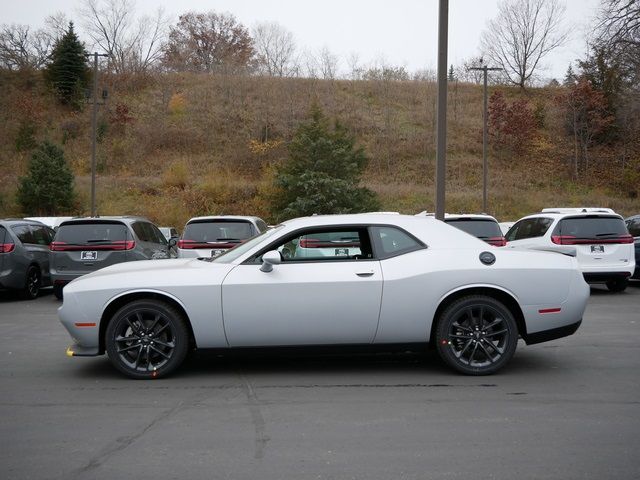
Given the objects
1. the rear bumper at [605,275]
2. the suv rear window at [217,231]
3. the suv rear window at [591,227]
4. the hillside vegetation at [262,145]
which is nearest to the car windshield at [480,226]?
the suv rear window at [591,227]

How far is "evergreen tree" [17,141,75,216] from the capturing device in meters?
36.9

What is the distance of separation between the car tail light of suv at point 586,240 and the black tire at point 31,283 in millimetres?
10806

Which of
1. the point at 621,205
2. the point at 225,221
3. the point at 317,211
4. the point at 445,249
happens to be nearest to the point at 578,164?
the point at 621,205

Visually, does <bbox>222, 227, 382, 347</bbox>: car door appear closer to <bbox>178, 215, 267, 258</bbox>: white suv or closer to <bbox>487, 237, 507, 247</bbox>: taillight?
<bbox>178, 215, 267, 258</bbox>: white suv

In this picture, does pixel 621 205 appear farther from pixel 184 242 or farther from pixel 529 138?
pixel 184 242

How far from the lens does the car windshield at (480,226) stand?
1407 centimetres

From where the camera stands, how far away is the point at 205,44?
6962 cm

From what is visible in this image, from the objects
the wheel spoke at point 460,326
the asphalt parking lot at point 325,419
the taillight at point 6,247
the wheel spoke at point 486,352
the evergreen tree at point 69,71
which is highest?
the evergreen tree at point 69,71

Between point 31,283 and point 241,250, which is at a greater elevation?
point 241,250

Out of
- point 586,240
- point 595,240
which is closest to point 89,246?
point 586,240

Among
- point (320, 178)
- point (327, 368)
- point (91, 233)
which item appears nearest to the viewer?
point (327, 368)

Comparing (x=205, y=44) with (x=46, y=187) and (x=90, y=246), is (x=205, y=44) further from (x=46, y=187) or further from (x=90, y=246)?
(x=90, y=246)

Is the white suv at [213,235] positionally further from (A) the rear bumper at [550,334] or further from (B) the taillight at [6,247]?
(A) the rear bumper at [550,334]

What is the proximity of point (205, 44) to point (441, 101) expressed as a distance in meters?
62.3
